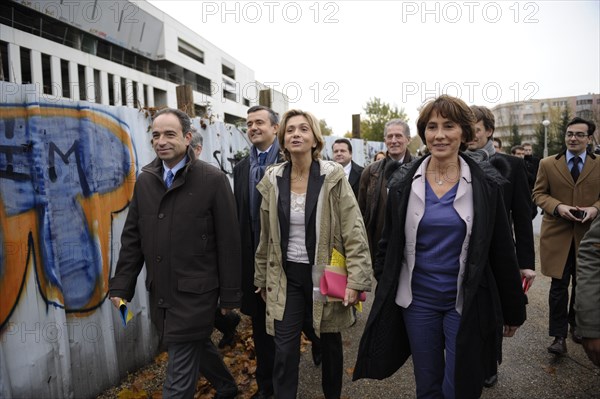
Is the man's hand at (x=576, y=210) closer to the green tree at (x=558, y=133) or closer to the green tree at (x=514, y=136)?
the green tree at (x=558, y=133)

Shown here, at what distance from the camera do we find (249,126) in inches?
136

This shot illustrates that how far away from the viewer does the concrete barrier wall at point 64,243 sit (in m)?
2.77

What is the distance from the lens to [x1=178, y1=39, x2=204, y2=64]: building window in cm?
5069

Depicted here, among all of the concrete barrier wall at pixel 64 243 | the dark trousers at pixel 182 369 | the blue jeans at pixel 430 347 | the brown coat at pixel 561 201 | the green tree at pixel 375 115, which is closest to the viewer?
the blue jeans at pixel 430 347

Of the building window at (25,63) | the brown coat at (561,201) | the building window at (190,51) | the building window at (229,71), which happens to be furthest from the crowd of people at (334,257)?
the building window at (229,71)

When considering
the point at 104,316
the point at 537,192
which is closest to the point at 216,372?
the point at 104,316

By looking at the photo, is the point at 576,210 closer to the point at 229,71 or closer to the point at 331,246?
the point at 331,246

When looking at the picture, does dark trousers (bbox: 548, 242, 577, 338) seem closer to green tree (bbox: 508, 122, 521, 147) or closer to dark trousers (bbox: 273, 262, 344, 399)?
dark trousers (bbox: 273, 262, 344, 399)

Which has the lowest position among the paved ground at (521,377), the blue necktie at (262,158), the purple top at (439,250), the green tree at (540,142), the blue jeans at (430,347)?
the paved ground at (521,377)

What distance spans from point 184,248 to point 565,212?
389cm

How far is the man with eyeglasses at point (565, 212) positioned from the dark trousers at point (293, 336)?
8.79 feet

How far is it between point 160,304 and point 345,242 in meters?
1.43

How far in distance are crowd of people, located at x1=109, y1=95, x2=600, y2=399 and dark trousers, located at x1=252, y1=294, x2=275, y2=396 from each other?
12 millimetres

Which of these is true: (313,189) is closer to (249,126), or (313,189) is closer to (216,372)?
(249,126)
